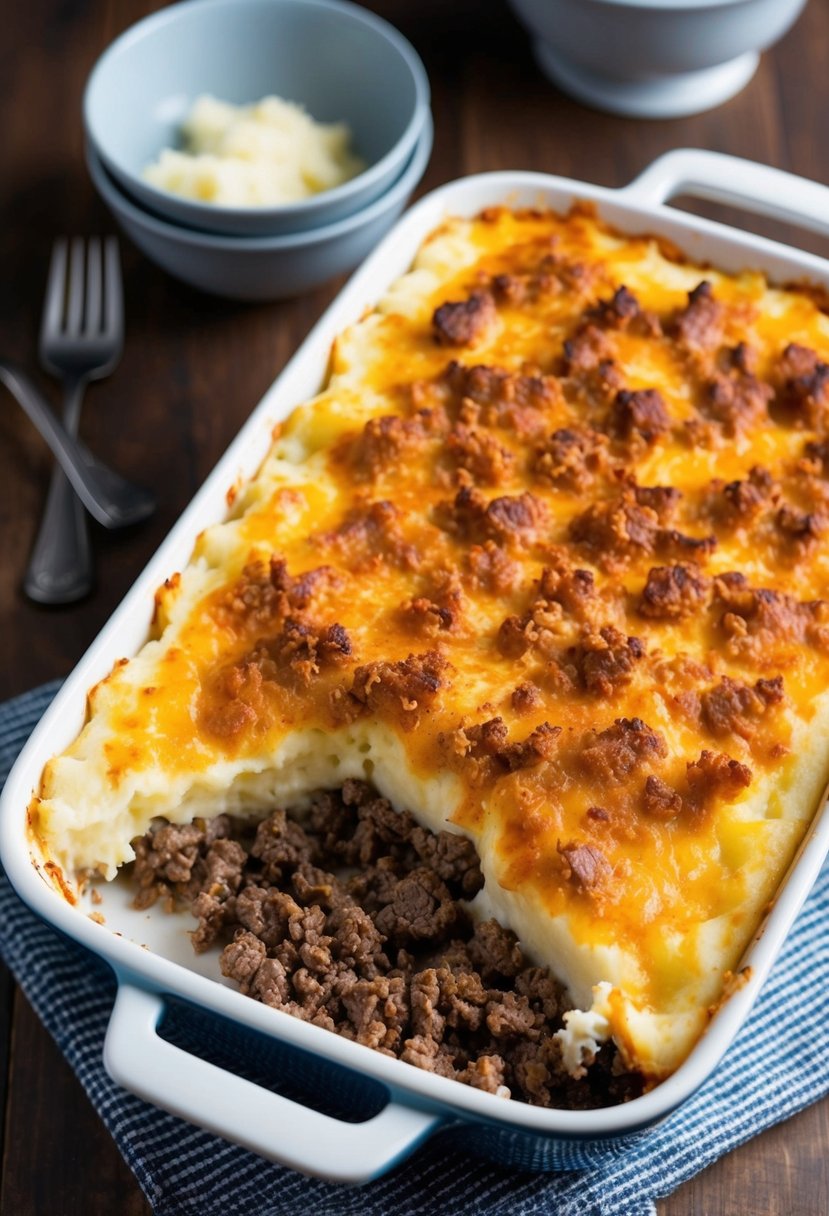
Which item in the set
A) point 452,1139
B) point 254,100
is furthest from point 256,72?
Answer: point 452,1139

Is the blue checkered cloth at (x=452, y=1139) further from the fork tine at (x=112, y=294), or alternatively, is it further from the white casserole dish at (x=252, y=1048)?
the fork tine at (x=112, y=294)

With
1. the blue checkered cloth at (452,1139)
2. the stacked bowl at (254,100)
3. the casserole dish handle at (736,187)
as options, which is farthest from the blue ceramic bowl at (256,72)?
the blue checkered cloth at (452,1139)

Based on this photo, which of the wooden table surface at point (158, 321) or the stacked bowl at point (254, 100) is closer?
the wooden table surface at point (158, 321)

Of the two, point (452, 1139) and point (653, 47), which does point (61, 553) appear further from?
point (653, 47)

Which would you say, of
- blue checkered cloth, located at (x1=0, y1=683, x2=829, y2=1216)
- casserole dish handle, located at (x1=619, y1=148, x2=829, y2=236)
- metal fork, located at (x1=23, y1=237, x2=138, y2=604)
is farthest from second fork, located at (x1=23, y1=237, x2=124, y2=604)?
casserole dish handle, located at (x1=619, y1=148, x2=829, y2=236)

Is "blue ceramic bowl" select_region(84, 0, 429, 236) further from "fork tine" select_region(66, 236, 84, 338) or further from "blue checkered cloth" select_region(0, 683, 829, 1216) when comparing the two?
"blue checkered cloth" select_region(0, 683, 829, 1216)

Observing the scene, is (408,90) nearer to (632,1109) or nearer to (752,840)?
(752,840)
